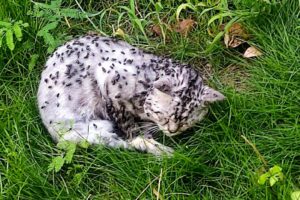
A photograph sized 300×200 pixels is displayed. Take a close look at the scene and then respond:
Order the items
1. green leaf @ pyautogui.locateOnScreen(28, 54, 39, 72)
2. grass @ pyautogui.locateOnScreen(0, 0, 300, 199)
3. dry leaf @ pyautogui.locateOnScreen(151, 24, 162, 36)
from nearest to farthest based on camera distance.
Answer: grass @ pyautogui.locateOnScreen(0, 0, 300, 199)
green leaf @ pyautogui.locateOnScreen(28, 54, 39, 72)
dry leaf @ pyautogui.locateOnScreen(151, 24, 162, 36)

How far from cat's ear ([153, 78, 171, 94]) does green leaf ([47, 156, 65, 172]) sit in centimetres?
61

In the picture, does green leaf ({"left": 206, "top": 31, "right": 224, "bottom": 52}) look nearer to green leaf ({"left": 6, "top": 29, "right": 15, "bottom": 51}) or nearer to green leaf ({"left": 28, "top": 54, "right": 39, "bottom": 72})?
green leaf ({"left": 28, "top": 54, "right": 39, "bottom": 72})

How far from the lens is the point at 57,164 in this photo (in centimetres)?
384

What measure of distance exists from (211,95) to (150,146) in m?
0.42

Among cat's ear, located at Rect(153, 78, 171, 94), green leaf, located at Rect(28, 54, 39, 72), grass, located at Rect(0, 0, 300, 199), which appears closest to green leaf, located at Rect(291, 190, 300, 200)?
grass, located at Rect(0, 0, 300, 199)

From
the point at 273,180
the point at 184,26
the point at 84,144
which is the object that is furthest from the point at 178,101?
the point at 184,26

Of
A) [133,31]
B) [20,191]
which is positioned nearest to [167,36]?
[133,31]

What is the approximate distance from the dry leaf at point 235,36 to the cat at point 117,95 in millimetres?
468

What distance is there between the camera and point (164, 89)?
382cm

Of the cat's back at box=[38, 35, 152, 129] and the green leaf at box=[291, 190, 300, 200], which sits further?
the cat's back at box=[38, 35, 152, 129]

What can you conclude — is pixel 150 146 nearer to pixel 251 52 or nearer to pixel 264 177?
pixel 264 177

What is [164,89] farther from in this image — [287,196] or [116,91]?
[287,196]

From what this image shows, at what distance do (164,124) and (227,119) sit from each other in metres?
0.34

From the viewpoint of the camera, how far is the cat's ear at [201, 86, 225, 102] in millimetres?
3854
